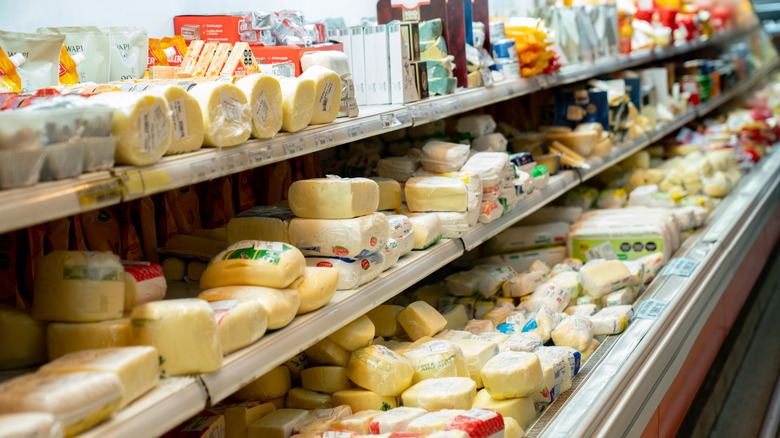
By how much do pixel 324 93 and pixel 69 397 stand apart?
3.48ft

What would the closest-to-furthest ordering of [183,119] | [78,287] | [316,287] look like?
[78,287], [183,119], [316,287]

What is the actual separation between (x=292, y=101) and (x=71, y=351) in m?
0.76

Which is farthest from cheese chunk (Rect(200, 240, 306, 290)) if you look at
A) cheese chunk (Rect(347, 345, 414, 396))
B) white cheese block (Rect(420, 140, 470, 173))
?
white cheese block (Rect(420, 140, 470, 173))

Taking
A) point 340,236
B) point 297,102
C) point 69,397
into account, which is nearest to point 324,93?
point 297,102

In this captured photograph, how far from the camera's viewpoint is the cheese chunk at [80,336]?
1392 millimetres

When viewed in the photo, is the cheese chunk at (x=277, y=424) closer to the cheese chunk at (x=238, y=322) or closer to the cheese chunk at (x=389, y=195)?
the cheese chunk at (x=238, y=322)

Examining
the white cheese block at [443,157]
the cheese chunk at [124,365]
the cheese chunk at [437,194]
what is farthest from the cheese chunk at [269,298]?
the white cheese block at [443,157]

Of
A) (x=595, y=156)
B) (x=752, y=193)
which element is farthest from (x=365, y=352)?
(x=752, y=193)

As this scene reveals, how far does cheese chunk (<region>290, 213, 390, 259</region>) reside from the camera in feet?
6.27

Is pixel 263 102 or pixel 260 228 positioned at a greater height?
pixel 263 102

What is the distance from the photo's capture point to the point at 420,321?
239 centimetres

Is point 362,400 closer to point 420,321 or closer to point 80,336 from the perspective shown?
point 420,321

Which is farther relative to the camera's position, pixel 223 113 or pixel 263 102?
pixel 263 102

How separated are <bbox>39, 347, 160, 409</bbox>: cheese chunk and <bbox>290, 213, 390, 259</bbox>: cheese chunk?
67cm
